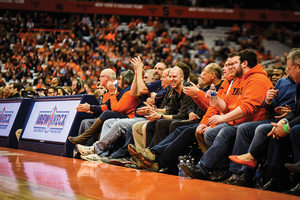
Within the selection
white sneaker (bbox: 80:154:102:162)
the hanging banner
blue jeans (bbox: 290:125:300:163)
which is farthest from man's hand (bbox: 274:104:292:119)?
the hanging banner

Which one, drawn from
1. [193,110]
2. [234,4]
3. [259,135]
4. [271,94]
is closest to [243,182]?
[259,135]

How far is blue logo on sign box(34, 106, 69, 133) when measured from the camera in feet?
20.2

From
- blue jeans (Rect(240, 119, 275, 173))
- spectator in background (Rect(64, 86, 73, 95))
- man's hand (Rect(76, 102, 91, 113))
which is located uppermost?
blue jeans (Rect(240, 119, 275, 173))

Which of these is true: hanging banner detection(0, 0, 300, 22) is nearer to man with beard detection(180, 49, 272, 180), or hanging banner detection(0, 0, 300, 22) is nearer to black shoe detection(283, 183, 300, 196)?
man with beard detection(180, 49, 272, 180)

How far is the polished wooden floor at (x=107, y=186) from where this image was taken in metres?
2.70

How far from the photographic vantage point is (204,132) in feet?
12.7

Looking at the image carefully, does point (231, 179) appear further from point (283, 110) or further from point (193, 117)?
point (193, 117)

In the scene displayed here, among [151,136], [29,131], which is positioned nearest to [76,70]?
[29,131]

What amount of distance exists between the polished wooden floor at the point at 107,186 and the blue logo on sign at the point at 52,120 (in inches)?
78.8

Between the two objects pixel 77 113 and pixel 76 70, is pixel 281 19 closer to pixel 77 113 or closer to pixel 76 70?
pixel 76 70

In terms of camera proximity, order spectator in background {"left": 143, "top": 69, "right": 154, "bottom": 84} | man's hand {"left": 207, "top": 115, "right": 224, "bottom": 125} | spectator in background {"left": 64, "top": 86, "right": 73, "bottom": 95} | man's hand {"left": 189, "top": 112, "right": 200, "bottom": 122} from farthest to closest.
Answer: spectator in background {"left": 64, "top": 86, "right": 73, "bottom": 95}
spectator in background {"left": 143, "top": 69, "right": 154, "bottom": 84}
man's hand {"left": 189, "top": 112, "right": 200, "bottom": 122}
man's hand {"left": 207, "top": 115, "right": 224, "bottom": 125}

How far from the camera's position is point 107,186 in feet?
10.1

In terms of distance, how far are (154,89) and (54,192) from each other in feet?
9.81

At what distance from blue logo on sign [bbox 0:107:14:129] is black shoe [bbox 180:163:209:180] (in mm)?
5336
